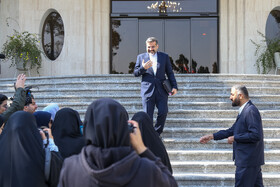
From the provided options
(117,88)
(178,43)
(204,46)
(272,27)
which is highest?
(272,27)

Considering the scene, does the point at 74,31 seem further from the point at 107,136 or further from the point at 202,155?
the point at 107,136

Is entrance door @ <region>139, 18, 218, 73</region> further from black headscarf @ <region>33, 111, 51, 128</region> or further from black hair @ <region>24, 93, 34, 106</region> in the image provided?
black headscarf @ <region>33, 111, 51, 128</region>

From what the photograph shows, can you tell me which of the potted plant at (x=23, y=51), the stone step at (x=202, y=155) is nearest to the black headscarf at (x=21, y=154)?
the stone step at (x=202, y=155)

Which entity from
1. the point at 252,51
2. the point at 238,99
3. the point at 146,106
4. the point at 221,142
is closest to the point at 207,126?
the point at 221,142

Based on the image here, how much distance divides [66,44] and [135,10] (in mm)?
3088

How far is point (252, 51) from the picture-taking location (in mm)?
12992

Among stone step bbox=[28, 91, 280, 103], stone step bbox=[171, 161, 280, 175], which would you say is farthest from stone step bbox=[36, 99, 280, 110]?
stone step bbox=[171, 161, 280, 175]

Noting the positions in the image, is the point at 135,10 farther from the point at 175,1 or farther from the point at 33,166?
the point at 33,166

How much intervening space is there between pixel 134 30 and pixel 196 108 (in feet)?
22.3

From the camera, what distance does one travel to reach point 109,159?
1.78 m

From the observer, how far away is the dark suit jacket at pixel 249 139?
4148mm

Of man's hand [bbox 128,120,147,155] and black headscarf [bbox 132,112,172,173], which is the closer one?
man's hand [bbox 128,120,147,155]

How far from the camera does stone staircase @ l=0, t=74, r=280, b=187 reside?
5.88 meters

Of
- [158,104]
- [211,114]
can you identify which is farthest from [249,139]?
[211,114]
